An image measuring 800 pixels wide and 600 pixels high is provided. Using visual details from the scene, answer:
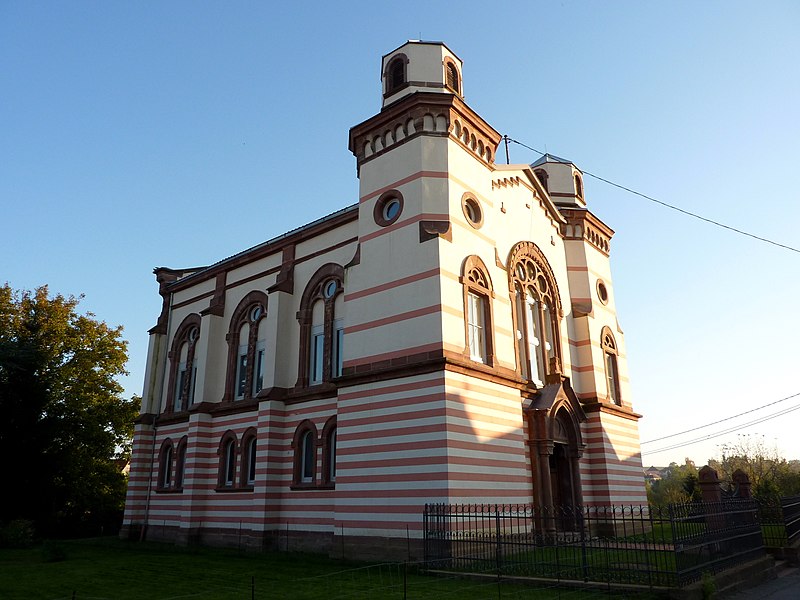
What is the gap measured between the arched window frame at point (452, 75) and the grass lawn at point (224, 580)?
54.9ft

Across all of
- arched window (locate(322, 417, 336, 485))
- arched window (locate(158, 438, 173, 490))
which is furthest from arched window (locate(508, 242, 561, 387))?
arched window (locate(158, 438, 173, 490))

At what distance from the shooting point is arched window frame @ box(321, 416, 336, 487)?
69.7 feet

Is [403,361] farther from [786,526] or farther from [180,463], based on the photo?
[180,463]

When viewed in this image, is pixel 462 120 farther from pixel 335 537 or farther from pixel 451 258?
pixel 335 537

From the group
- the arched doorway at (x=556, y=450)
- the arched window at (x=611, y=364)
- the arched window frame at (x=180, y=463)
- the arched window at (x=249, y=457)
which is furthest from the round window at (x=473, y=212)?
the arched window frame at (x=180, y=463)

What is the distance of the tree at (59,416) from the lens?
28.6 m

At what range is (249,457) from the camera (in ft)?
81.8

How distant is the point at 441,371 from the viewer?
1705 cm

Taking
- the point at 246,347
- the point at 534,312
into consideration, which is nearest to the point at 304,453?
the point at 246,347

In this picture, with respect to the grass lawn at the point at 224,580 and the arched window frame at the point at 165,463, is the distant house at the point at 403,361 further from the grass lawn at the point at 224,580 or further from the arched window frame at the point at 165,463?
the grass lawn at the point at 224,580

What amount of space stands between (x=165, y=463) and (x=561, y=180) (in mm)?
24185

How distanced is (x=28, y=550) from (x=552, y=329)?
916 inches

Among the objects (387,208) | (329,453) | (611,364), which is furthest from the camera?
(611,364)

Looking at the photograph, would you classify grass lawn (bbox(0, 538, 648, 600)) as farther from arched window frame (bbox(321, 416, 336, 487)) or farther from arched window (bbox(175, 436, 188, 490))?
arched window (bbox(175, 436, 188, 490))
